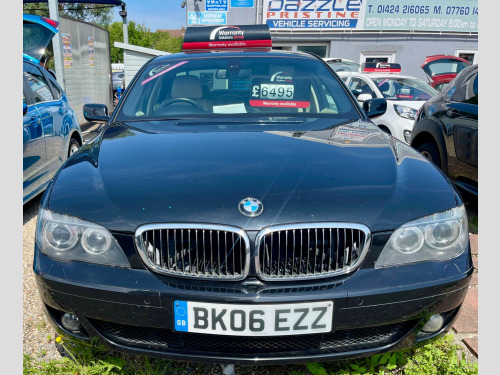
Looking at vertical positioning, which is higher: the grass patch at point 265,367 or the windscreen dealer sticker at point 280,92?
the windscreen dealer sticker at point 280,92

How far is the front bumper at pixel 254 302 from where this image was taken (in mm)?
1564

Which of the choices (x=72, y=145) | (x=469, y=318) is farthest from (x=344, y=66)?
(x=469, y=318)

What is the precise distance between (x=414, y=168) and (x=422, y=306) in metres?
0.65

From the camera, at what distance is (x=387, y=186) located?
69.4 inches

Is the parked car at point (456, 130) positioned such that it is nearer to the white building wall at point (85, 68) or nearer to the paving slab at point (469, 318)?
the paving slab at point (469, 318)

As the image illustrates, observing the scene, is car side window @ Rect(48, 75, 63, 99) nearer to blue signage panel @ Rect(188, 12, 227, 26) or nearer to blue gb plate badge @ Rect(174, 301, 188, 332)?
blue gb plate badge @ Rect(174, 301, 188, 332)

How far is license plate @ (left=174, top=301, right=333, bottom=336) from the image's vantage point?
1541mm

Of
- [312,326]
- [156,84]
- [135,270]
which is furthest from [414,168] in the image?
[156,84]

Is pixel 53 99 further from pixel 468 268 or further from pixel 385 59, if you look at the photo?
pixel 385 59

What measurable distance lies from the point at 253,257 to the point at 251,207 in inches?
7.4

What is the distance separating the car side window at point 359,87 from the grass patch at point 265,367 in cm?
658

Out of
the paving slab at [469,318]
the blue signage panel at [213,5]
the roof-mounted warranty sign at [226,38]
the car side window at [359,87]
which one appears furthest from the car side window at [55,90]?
the blue signage panel at [213,5]

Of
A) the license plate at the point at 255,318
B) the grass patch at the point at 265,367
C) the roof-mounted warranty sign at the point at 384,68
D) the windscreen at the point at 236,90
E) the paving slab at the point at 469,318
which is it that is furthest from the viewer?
the roof-mounted warranty sign at the point at 384,68

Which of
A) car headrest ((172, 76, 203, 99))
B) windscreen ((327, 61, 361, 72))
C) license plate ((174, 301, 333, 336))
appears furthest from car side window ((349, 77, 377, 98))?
license plate ((174, 301, 333, 336))
